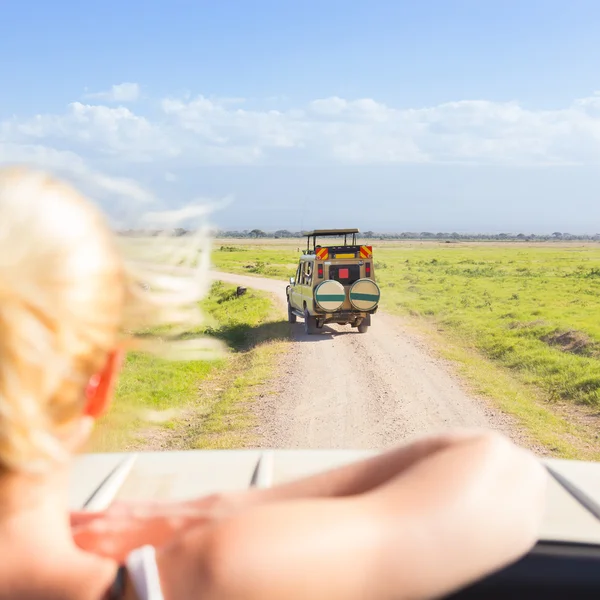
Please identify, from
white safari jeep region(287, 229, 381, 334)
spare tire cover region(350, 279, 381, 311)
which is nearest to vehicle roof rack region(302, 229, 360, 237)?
white safari jeep region(287, 229, 381, 334)

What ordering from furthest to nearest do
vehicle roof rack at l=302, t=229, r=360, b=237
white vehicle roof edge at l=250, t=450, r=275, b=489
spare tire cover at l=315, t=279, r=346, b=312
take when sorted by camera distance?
vehicle roof rack at l=302, t=229, r=360, b=237 < spare tire cover at l=315, t=279, r=346, b=312 < white vehicle roof edge at l=250, t=450, r=275, b=489

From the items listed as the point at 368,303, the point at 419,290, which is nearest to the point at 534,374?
the point at 368,303

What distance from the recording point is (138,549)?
0.91m

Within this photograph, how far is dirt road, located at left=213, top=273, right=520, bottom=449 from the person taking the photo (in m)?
9.76

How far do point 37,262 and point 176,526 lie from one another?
0.55 meters

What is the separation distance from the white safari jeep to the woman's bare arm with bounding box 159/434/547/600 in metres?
16.2

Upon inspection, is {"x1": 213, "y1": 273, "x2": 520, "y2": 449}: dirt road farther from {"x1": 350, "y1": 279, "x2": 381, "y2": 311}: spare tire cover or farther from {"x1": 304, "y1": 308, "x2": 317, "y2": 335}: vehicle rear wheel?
{"x1": 304, "y1": 308, "x2": 317, "y2": 335}: vehicle rear wheel

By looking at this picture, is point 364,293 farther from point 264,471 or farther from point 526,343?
point 264,471

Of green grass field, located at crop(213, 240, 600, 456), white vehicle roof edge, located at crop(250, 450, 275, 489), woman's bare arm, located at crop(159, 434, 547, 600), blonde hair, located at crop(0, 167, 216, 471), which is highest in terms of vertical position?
blonde hair, located at crop(0, 167, 216, 471)

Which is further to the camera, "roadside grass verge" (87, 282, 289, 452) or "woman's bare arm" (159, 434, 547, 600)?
"roadside grass verge" (87, 282, 289, 452)

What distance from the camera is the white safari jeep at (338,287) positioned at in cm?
1758

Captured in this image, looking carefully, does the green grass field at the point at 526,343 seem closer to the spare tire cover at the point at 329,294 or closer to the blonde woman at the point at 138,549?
the spare tire cover at the point at 329,294

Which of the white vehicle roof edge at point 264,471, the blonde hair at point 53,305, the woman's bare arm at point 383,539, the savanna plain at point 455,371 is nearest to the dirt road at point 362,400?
the savanna plain at point 455,371

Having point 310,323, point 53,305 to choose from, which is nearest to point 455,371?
point 310,323
